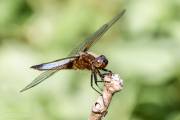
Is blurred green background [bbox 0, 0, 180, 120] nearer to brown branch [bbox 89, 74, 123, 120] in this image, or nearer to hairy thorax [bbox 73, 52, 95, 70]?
hairy thorax [bbox 73, 52, 95, 70]

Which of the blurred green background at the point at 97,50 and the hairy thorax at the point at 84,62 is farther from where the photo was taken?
the blurred green background at the point at 97,50

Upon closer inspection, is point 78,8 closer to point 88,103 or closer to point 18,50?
point 18,50

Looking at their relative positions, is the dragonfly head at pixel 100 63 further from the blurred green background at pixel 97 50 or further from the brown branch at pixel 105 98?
the blurred green background at pixel 97 50

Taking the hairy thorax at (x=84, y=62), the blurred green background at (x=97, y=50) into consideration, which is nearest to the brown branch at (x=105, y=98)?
the hairy thorax at (x=84, y=62)

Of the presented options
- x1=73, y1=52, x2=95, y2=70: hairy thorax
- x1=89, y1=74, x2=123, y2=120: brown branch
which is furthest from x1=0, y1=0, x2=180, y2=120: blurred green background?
x1=89, y1=74, x2=123, y2=120: brown branch

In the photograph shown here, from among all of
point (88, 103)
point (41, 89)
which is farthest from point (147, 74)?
point (41, 89)

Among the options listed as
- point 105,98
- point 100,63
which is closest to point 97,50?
point 100,63
